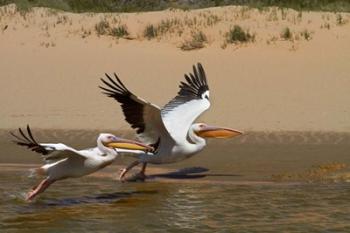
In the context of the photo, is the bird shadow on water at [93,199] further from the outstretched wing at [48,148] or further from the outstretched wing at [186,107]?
the outstretched wing at [186,107]

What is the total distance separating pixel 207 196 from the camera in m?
8.34

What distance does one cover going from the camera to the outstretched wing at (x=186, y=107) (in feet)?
32.3

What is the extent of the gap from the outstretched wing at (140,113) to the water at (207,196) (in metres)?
0.49

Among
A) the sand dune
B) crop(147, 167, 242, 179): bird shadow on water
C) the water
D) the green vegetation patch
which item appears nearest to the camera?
the water

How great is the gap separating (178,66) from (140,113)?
6.94 m

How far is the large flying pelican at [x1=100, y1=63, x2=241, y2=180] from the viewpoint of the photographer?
29.0 ft

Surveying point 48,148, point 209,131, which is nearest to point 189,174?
point 209,131

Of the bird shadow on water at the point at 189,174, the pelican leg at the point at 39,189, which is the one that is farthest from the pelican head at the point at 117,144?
the bird shadow on water at the point at 189,174

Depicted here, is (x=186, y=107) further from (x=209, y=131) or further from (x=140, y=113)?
(x=140, y=113)

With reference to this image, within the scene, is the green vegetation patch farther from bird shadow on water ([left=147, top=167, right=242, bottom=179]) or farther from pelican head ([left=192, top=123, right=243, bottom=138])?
pelican head ([left=192, top=123, right=243, bottom=138])

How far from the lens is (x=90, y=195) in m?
8.56

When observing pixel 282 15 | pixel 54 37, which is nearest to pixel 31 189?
pixel 54 37

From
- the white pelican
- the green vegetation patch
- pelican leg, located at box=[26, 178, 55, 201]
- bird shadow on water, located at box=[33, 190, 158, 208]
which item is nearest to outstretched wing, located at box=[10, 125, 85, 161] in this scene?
the white pelican

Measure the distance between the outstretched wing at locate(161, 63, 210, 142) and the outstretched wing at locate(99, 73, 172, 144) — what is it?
0.35 metres
